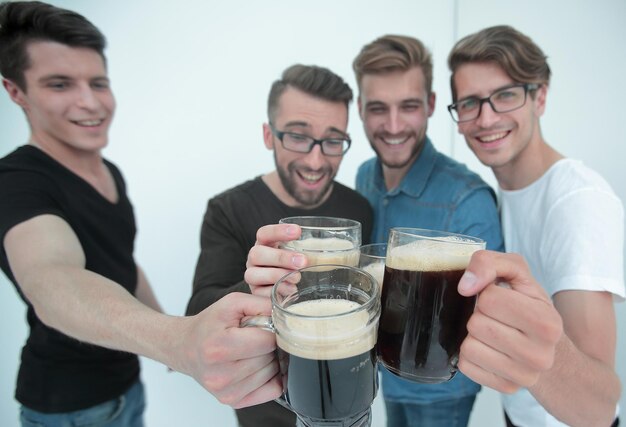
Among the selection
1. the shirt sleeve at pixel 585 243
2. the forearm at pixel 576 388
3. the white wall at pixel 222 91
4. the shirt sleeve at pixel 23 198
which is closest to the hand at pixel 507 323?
the forearm at pixel 576 388

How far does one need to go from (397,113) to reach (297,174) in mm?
633

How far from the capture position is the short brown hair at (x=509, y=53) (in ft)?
4.47

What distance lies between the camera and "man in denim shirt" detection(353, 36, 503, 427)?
→ 1.42m

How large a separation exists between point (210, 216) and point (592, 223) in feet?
4.95

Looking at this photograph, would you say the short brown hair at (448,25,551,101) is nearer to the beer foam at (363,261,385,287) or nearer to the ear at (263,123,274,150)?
the ear at (263,123,274,150)

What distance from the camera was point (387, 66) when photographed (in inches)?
62.2

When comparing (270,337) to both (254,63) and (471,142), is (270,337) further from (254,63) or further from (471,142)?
(254,63)

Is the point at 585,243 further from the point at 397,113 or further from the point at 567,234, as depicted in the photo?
the point at 397,113

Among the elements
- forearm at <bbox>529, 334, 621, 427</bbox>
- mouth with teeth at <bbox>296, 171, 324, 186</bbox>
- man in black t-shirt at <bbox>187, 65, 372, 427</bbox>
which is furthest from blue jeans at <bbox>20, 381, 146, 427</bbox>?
forearm at <bbox>529, 334, 621, 427</bbox>

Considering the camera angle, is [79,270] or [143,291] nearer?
[79,270]

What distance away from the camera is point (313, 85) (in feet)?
5.11

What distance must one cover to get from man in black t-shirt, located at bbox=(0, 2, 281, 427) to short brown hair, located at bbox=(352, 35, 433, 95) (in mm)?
1422

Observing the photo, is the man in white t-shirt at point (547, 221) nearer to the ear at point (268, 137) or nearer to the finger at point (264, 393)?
the finger at point (264, 393)

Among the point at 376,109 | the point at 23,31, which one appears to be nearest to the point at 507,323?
the point at 376,109
